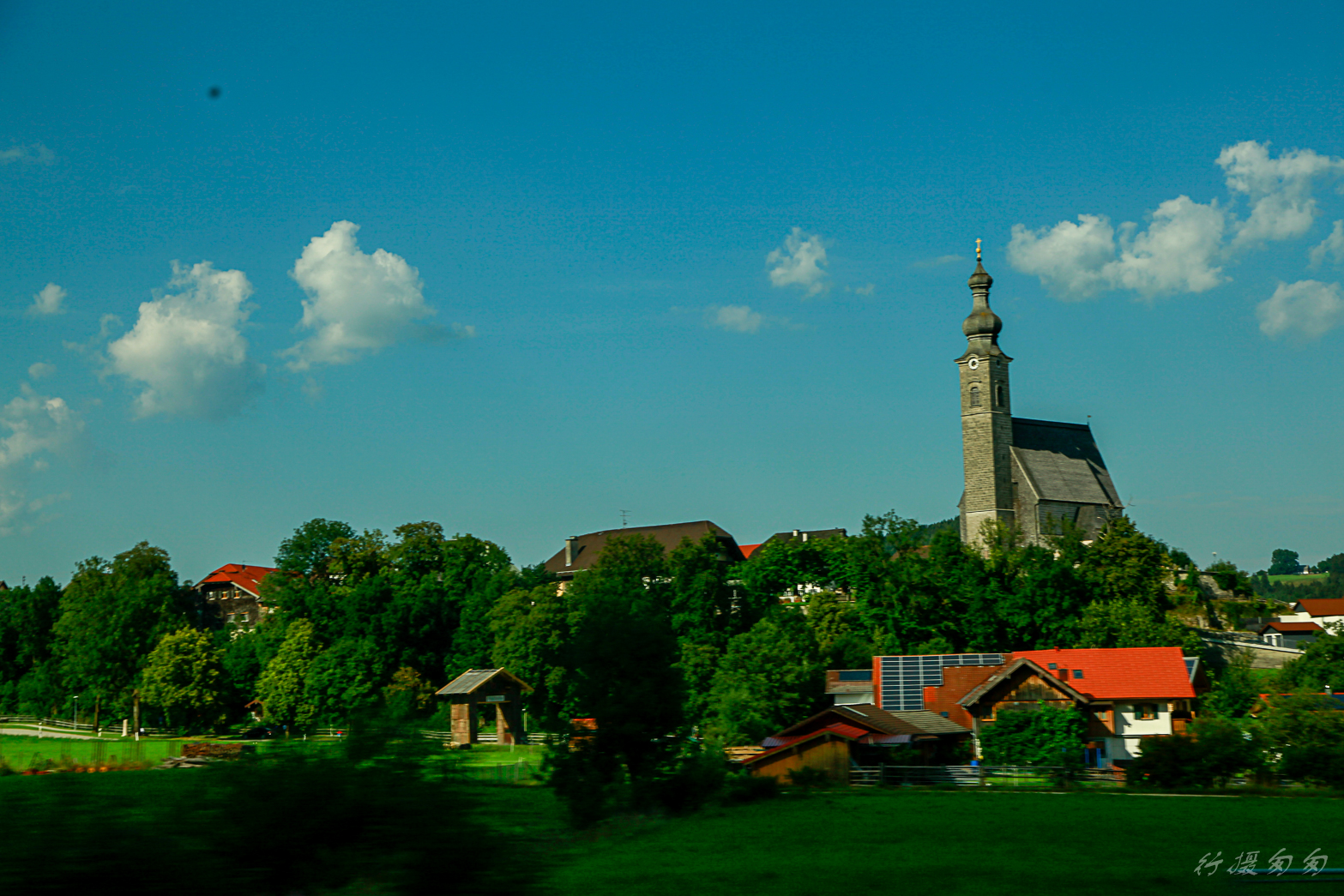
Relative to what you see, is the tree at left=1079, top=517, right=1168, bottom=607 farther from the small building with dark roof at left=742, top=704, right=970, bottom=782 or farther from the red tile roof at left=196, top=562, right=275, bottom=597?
the red tile roof at left=196, top=562, right=275, bottom=597

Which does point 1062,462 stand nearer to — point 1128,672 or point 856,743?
point 1128,672

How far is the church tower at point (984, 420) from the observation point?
311 ft

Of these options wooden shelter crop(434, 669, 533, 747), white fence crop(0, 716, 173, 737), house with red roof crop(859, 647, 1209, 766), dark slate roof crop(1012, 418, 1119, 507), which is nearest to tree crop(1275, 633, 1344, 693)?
house with red roof crop(859, 647, 1209, 766)

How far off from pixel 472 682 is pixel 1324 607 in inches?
4529

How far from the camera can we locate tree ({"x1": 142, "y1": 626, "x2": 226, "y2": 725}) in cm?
6600

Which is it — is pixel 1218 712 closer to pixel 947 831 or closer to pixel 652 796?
pixel 947 831

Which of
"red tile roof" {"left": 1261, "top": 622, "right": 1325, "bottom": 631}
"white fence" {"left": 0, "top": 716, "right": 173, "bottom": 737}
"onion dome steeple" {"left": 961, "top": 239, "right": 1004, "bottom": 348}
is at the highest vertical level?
"onion dome steeple" {"left": 961, "top": 239, "right": 1004, "bottom": 348}

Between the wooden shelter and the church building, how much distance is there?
45879 millimetres

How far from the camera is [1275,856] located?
19.4 meters

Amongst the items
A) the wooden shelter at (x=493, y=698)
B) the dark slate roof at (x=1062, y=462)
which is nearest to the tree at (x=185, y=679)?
the wooden shelter at (x=493, y=698)

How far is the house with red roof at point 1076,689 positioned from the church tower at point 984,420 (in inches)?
1597

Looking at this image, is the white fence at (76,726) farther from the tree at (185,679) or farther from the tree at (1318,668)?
the tree at (1318,668)

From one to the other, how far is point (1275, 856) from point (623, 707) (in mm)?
13123

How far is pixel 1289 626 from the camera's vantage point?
395 ft
